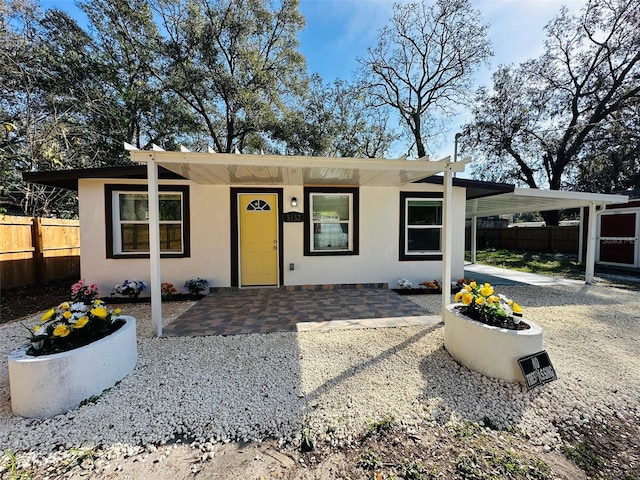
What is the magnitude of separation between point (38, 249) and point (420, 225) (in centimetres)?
960

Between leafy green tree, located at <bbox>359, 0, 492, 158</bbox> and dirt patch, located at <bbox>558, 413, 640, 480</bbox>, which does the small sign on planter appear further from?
leafy green tree, located at <bbox>359, 0, 492, 158</bbox>

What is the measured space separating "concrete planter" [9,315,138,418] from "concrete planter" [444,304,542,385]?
11.4ft

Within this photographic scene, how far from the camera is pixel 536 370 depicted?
8.15 feet

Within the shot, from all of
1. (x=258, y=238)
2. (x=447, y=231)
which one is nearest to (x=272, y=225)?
(x=258, y=238)

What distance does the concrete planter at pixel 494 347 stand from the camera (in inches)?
99.0

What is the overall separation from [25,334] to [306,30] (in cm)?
1330

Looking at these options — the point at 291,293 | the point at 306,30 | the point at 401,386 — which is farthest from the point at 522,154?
the point at 401,386

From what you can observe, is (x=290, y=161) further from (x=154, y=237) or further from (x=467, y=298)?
(x=467, y=298)

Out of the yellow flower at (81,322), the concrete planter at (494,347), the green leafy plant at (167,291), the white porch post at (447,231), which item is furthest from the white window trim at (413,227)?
the yellow flower at (81,322)

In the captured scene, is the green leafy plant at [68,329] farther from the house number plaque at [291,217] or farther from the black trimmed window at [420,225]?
the black trimmed window at [420,225]

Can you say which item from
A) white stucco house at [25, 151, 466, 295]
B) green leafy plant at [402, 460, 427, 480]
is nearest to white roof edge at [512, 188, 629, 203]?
white stucco house at [25, 151, 466, 295]

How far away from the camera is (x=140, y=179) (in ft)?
18.0

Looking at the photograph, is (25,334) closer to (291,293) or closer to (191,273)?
(191,273)

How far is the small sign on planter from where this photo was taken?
2441 mm
